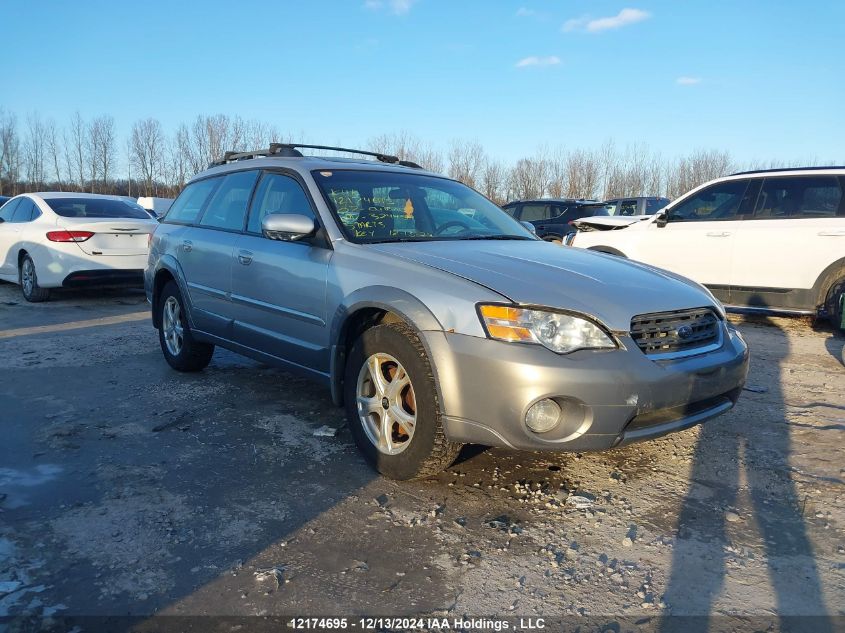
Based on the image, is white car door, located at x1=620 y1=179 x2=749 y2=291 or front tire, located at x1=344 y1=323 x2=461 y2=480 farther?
white car door, located at x1=620 y1=179 x2=749 y2=291

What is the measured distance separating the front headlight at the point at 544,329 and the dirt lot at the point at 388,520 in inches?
31.8

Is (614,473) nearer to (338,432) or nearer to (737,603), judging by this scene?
(737,603)

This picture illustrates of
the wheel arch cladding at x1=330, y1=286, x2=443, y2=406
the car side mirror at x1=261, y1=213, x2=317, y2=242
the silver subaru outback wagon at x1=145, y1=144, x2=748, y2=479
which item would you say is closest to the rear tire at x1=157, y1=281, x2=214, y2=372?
the silver subaru outback wagon at x1=145, y1=144, x2=748, y2=479

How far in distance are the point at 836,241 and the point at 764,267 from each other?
0.75 metres

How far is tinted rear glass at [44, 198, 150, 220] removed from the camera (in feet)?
30.1

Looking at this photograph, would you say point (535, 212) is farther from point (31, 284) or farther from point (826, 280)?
point (31, 284)

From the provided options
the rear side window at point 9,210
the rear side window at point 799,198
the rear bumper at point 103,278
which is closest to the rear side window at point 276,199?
the rear bumper at point 103,278

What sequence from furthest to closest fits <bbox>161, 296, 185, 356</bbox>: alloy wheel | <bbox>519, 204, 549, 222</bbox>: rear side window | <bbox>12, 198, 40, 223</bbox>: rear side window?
<bbox>519, 204, 549, 222</bbox>: rear side window → <bbox>12, 198, 40, 223</bbox>: rear side window → <bbox>161, 296, 185, 356</bbox>: alloy wheel

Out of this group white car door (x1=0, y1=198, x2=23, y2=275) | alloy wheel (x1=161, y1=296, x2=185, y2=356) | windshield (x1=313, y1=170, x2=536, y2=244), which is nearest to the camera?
windshield (x1=313, y1=170, x2=536, y2=244)

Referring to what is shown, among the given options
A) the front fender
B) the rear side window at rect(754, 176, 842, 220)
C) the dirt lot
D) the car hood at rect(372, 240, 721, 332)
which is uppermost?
the rear side window at rect(754, 176, 842, 220)

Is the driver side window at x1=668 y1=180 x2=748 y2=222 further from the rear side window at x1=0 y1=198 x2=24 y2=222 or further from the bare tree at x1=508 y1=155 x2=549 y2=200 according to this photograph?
the bare tree at x1=508 y1=155 x2=549 y2=200

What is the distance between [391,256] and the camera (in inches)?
134

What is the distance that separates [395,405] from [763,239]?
19.8 feet

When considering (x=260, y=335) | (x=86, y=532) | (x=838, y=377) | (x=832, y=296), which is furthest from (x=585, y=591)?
(x=832, y=296)
